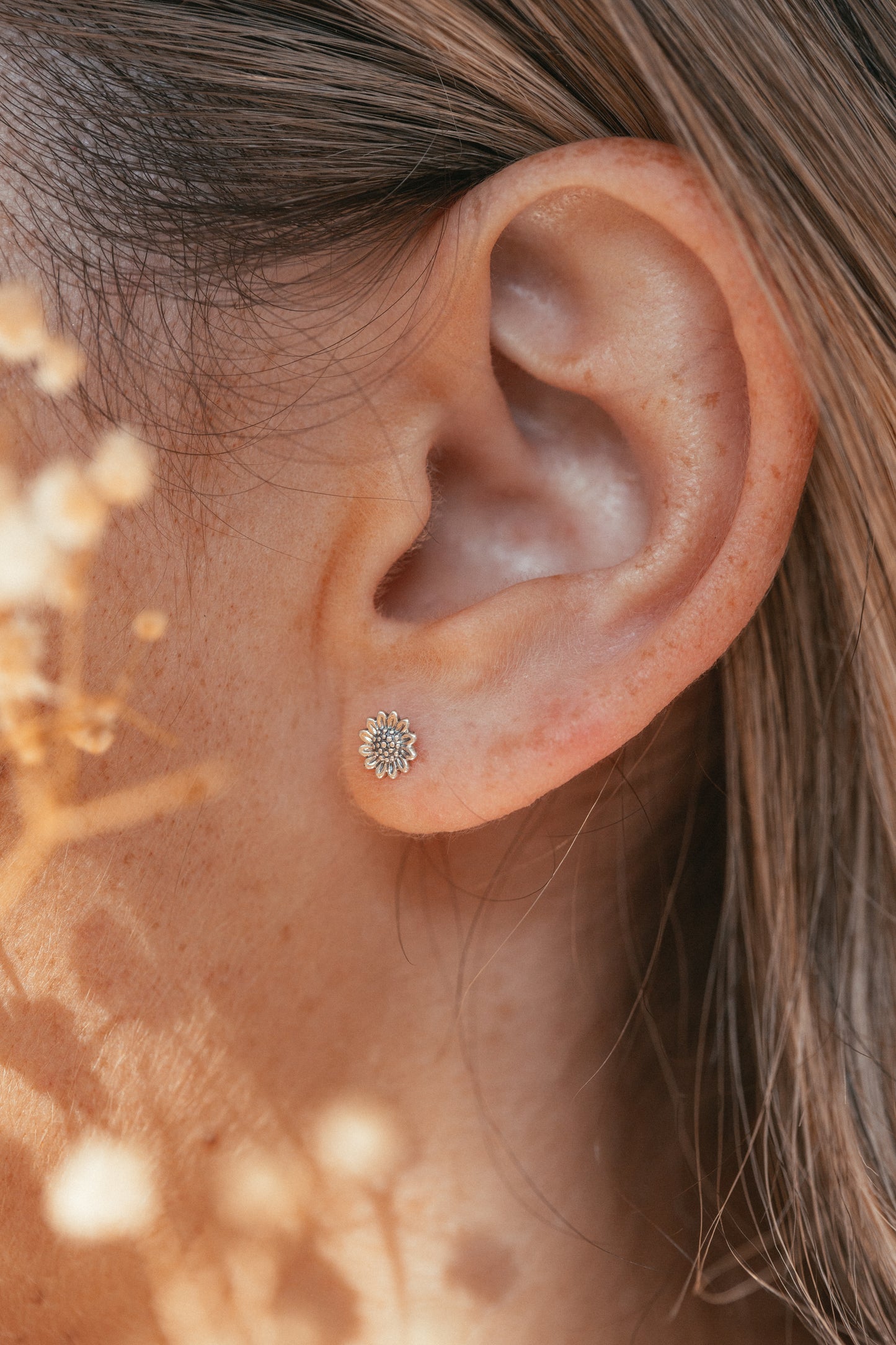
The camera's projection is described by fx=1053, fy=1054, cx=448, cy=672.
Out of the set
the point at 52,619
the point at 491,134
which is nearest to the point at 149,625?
the point at 52,619

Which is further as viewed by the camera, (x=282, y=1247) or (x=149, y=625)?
(x=282, y=1247)

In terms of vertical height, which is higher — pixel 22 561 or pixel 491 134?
pixel 491 134

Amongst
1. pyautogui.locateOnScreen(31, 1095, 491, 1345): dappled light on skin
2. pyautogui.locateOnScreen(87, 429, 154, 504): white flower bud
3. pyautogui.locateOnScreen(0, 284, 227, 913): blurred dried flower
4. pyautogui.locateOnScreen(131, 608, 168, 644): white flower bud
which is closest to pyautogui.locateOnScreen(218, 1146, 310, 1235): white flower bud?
pyautogui.locateOnScreen(31, 1095, 491, 1345): dappled light on skin

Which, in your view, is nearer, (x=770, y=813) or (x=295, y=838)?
(x=295, y=838)

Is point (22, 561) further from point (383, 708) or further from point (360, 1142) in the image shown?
point (360, 1142)

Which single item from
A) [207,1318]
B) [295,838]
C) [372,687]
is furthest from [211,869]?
[207,1318]

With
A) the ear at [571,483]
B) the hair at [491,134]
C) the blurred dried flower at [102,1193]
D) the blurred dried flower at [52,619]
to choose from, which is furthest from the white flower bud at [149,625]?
the blurred dried flower at [102,1193]

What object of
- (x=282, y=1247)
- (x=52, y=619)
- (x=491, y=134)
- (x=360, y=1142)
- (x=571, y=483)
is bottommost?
(x=282, y=1247)

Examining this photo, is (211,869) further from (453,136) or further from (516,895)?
(453,136)
